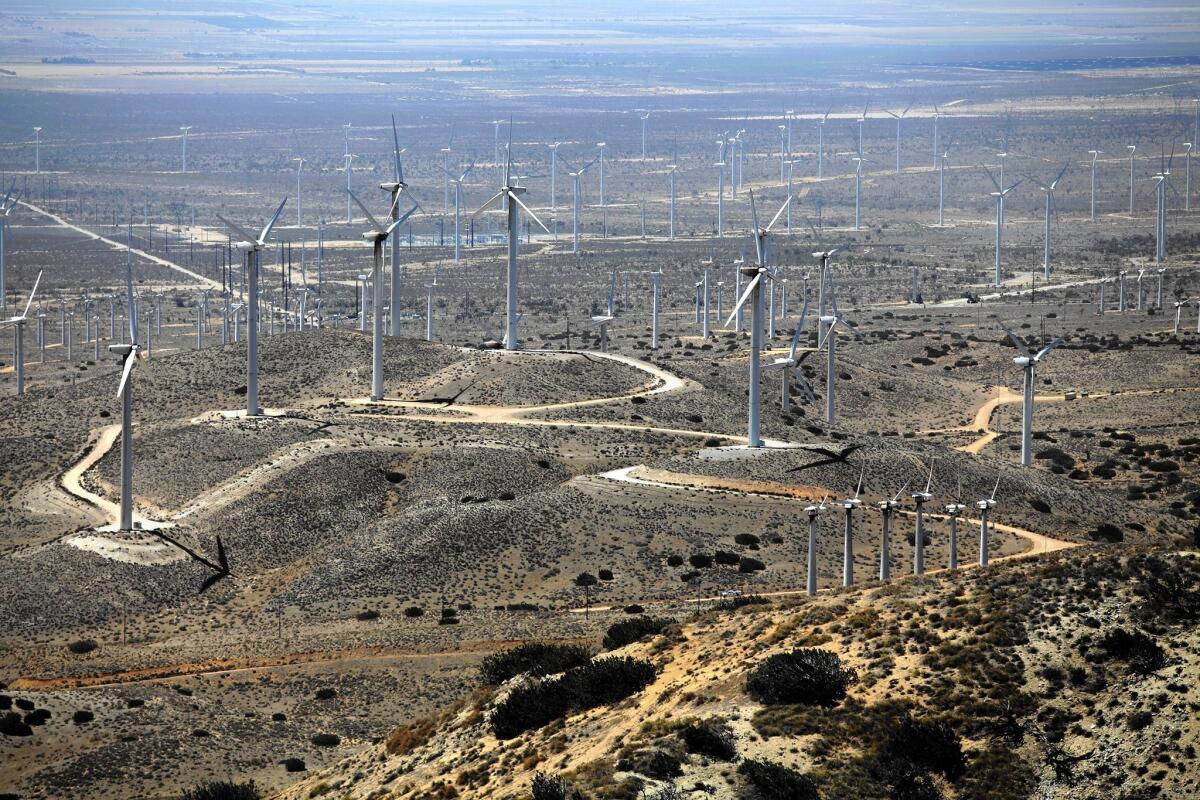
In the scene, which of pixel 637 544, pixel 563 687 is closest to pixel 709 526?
pixel 637 544

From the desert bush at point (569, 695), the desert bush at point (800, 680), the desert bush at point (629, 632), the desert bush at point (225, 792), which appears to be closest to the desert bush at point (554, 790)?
the desert bush at point (800, 680)

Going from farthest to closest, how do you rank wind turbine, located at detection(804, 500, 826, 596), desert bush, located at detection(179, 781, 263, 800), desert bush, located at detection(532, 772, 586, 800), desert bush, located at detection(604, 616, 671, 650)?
wind turbine, located at detection(804, 500, 826, 596) < desert bush, located at detection(604, 616, 671, 650) < desert bush, located at detection(179, 781, 263, 800) < desert bush, located at detection(532, 772, 586, 800)

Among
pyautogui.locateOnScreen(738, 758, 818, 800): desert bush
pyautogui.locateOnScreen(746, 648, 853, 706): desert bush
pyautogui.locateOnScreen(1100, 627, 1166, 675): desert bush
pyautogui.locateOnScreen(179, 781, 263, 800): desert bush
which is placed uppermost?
pyautogui.locateOnScreen(1100, 627, 1166, 675): desert bush

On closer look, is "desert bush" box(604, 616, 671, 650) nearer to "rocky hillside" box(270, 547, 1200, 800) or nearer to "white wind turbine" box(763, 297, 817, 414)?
"rocky hillside" box(270, 547, 1200, 800)

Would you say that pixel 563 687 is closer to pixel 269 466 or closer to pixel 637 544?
pixel 637 544

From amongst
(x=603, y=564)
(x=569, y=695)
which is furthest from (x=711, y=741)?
(x=603, y=564)

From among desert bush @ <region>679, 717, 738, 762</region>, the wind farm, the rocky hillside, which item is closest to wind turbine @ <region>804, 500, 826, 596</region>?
the wind farm

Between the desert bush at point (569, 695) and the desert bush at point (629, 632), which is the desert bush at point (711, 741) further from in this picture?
the desert bush at point (629, 632)
